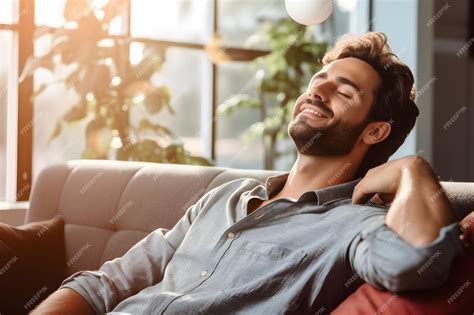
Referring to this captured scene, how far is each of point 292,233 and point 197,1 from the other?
11.8 ft

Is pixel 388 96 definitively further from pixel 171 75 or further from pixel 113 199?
pixel 171 75

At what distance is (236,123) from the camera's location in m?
5.32

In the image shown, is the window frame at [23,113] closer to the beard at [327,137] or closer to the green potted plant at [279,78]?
the green potted plant at [279,78]

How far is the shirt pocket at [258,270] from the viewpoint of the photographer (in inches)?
60.0

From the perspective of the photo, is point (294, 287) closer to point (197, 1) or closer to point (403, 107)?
point (403, 107)

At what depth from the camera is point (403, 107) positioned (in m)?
1.79

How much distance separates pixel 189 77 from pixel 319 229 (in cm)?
351

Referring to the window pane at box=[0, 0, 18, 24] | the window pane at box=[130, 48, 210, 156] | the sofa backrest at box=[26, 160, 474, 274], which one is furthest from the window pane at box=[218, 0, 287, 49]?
the sofa backrest at box=[26, 160, 474, 274]

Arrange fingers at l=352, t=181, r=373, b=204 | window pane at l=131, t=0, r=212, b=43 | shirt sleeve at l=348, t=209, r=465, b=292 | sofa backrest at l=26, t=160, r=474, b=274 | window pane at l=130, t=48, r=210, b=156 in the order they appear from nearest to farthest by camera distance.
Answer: shirt sleeve at l=348, t=209, r=465, b=292 < fingers at l=352, t=181, r=373, b=204 < sofa backrest at l=26, t=160, r=474, b=274 < window pane at l=131, t=0, r=212, b=43 < window pane at l=130, t=48, r=210, b=156

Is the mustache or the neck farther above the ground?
the mustache

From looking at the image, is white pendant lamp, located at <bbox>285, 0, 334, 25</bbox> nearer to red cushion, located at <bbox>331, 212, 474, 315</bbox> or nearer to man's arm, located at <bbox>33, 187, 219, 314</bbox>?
man's arm, located at <bbox>33, 187, 219, 314</bbox>

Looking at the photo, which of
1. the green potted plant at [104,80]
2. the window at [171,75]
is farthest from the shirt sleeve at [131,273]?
the window at [171,75]

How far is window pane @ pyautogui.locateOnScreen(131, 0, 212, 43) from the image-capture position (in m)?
4.59

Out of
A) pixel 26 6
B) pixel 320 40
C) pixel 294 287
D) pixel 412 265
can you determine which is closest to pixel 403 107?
pixel 294 287
